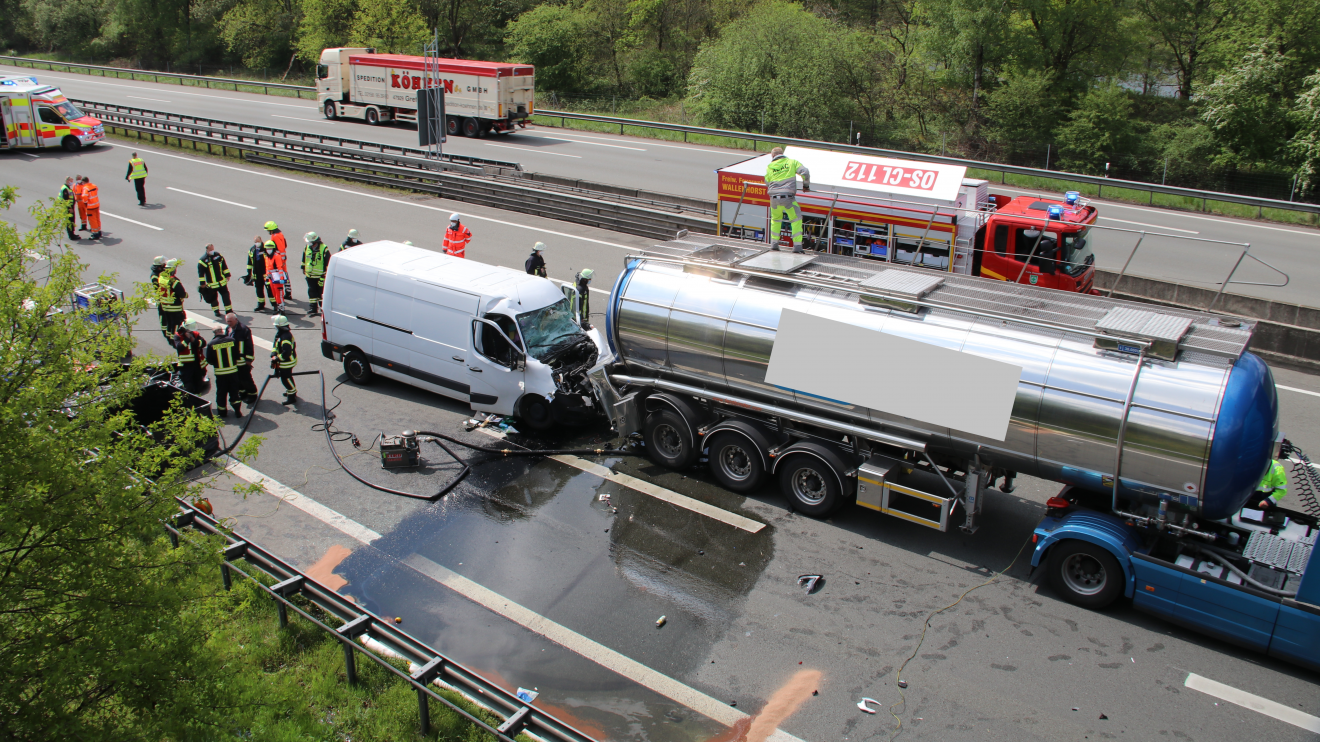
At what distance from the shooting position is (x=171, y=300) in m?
14.3

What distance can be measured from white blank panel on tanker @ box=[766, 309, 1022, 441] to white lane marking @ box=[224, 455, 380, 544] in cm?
502

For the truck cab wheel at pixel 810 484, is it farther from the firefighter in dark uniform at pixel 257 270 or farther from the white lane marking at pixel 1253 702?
the firefighter in dark uniform at pixel 257 270

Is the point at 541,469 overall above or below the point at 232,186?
below

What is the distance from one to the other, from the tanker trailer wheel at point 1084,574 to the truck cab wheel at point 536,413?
6.58 meters

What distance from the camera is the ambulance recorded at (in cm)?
3002

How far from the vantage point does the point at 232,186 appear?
88.0ft

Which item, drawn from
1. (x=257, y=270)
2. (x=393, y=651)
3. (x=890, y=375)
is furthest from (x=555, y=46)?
(x=393, y=651)

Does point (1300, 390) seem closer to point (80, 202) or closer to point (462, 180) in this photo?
point (462, 180)

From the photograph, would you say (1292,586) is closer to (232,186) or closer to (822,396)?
(822,396)

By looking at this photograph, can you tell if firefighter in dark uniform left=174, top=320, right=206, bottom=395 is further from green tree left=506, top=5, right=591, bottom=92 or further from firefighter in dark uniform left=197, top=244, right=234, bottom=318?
green tree left=506, top=5, right=591, bottom=92

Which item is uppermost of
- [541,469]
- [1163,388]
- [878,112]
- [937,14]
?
[937,14]

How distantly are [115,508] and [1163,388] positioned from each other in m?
8.03

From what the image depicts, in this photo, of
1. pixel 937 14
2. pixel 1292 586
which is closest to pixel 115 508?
pixel 1292 586

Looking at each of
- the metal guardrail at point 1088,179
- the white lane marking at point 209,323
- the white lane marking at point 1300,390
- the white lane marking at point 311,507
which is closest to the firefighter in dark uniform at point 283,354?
the white lane marking at point 311,507
